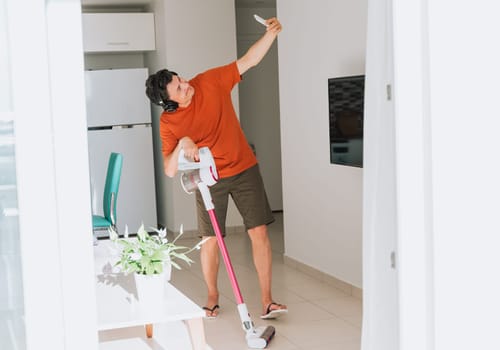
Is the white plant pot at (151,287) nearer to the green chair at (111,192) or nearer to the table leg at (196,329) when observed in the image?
the table leg at (196,329)

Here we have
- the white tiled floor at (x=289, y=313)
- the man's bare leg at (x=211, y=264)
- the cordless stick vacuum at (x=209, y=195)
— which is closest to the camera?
the cordless stick vacuum at (x=209, y=195)

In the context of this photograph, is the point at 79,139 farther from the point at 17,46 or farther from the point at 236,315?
the point at 236,315

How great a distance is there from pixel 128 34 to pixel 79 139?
6.13 metres

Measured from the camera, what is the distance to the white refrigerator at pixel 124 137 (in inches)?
314

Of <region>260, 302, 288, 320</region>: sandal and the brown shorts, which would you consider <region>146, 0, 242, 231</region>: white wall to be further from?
<region>260, 302, 288, 320</region>: sandal

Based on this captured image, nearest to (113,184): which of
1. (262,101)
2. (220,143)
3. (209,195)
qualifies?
(220,143)

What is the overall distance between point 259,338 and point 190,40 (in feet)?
14.0

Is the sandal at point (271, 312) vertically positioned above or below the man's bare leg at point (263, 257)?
below

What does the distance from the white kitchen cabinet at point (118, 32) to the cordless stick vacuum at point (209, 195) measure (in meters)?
4.15

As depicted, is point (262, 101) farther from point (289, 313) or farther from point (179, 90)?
point (179, 90)

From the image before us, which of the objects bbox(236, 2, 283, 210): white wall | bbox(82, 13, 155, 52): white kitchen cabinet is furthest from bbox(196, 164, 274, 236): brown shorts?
bbox(236, 2, 283, 210): white wall

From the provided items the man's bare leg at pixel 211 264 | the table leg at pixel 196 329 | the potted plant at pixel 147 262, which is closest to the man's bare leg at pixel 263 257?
the man's bare leg at pixel 211 264

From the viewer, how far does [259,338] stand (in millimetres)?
4148

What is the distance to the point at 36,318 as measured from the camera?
208 centimetres
